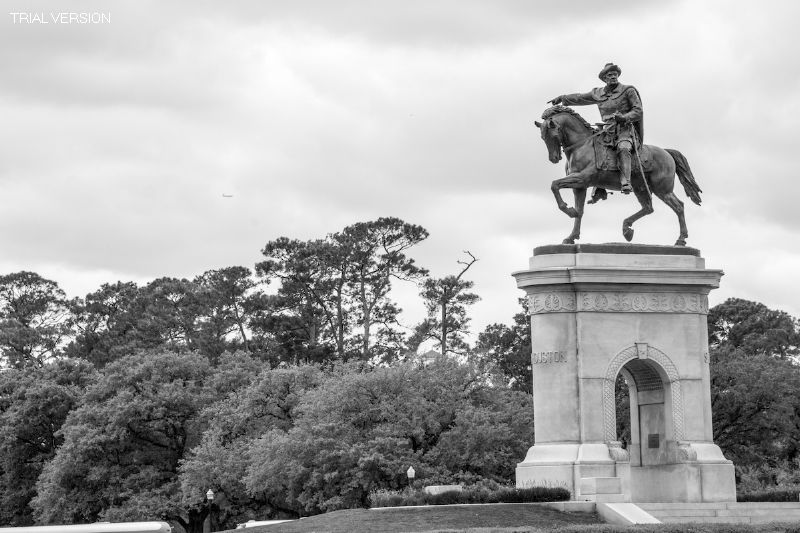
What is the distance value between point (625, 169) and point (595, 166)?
2.86 feet

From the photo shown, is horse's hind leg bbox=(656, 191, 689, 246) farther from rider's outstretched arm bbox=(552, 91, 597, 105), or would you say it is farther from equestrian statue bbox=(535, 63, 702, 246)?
rider's outstretched arm bbox=(552, 91, 597, 105)

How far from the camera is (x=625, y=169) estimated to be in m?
41.2

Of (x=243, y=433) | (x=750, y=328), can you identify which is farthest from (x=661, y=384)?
(x=750, y=328)

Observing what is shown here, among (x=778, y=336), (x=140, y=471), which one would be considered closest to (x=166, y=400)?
(x=140, y=471)

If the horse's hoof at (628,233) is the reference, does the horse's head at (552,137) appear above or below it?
above

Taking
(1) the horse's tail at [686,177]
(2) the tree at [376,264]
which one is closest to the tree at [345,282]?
(2) the tree at [376,264]

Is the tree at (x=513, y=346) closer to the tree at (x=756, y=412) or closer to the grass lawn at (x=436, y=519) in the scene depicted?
the tree at (x=756, y=412)

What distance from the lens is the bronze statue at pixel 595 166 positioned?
41.6 m

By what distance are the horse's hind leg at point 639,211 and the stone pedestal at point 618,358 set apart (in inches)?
54.2

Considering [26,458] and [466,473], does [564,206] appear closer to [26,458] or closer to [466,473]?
[466,473]

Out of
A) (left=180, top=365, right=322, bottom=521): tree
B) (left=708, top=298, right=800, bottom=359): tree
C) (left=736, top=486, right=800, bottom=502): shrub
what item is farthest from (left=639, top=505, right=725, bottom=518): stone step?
(left=708, top=298, right=800, bottom=359): tree

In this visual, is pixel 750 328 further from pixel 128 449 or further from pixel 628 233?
pixel 628 233

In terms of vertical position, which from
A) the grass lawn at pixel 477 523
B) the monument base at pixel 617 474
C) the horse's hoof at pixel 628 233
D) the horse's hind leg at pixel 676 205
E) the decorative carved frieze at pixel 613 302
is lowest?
the grass lawn at pixel 477 523

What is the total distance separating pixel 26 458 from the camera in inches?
3159
